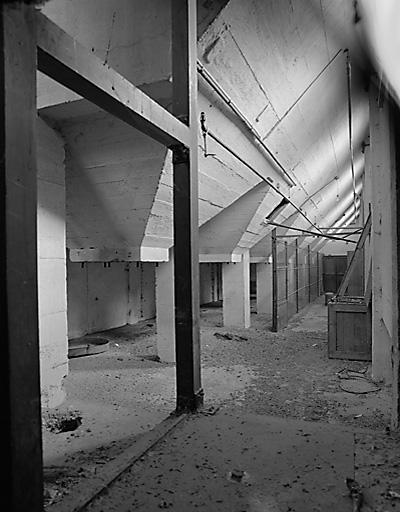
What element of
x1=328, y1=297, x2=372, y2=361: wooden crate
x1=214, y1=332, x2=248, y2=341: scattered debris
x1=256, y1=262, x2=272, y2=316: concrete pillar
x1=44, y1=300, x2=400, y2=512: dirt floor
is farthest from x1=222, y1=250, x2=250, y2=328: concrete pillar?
x1=328, y1=297, x2=372, y2=361: wooden crate

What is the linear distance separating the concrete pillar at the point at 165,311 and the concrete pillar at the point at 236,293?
2372 millimetres

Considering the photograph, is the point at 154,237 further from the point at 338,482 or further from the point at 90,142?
the point at 338,482

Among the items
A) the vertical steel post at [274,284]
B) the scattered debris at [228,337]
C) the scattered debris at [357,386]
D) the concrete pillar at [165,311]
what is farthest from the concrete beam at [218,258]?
the scattered debris at [357,386]

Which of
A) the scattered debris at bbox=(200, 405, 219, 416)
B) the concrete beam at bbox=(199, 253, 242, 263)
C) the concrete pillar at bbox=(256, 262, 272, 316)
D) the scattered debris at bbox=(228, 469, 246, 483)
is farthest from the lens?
the concrete pillar at bbox=(256, 262, 272, 316)

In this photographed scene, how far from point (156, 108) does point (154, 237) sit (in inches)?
107

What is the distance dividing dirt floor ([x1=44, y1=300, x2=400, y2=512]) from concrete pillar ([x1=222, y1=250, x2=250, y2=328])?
32 cm

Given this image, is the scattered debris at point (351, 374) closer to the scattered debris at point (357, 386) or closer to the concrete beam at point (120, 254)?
the scattered debris at point (357, 386)

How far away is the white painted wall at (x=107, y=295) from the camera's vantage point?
6.48 metres

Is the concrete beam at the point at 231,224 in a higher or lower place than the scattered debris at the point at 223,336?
higher

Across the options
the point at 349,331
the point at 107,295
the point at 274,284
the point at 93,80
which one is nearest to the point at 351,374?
the point at 349,331

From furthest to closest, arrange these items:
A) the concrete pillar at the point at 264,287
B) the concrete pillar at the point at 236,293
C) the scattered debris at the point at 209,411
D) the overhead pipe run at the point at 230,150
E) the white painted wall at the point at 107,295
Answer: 1. the concrete pillar at the point at 264,287
2. the concrete pillar at the point at 236,293
3. the white painted wall at the point at 107,295
4. the overhead pipe run at the point at 230,150
5. the scattered debris at the point at 209,411

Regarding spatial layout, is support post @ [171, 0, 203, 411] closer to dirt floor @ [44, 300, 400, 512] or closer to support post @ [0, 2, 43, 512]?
dirt floor @ [44, 300, 400, 512]

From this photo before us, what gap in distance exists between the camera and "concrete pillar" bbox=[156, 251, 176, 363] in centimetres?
504

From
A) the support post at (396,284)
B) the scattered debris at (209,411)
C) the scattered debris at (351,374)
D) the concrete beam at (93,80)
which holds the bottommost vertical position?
the scattered debris at (351,374)
